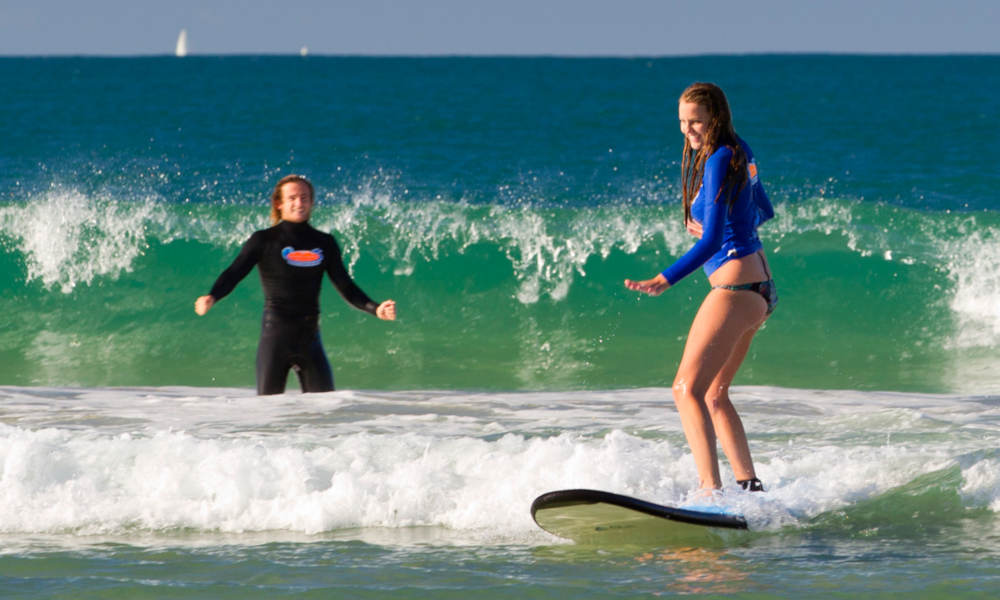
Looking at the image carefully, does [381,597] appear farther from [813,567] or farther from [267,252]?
[267,252]

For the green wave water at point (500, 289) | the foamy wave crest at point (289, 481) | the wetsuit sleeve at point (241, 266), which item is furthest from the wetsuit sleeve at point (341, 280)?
the green wave water at point (500, 289)

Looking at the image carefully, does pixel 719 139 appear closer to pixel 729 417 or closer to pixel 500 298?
pixel 729 417

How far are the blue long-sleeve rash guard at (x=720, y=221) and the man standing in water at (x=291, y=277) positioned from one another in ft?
7.17

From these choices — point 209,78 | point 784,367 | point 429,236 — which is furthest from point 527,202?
point 209,78

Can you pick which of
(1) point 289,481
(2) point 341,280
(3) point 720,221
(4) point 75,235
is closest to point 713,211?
(3) point 720,221

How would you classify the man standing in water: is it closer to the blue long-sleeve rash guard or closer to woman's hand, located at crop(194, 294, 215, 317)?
woman's hand, located at crop(194, 294, 215, 317)

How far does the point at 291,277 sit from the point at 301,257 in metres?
0.11

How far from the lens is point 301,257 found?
20.8 ft

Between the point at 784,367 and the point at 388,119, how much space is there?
1239 inches

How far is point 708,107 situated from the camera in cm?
457

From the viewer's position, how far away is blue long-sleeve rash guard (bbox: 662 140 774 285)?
4.46 meters

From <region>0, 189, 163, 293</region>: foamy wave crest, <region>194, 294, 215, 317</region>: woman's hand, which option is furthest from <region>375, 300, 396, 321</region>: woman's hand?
<region>0, 189, 163, 293</region>: foamy wave crest

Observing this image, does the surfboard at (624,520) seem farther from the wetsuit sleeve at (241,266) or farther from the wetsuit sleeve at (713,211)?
the wetsuit sleeve at (241,266)

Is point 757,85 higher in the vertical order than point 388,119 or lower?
higher
